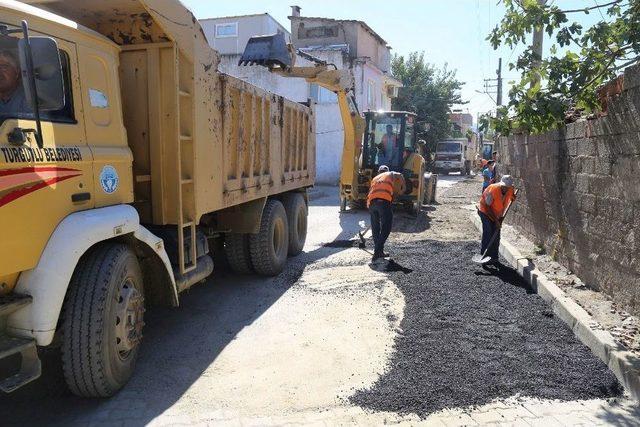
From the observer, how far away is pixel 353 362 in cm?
424

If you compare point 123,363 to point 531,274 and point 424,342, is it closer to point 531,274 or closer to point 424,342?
point 424,342

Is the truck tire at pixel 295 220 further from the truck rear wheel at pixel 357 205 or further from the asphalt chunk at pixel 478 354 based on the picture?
the truck rear wheel at pixel 357 205

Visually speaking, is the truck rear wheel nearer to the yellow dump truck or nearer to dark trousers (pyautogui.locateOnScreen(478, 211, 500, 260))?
dark trousers (pyautogui.locateOnScreen(478, 211, 500, 260))

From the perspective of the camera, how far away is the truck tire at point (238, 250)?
665 centimetres

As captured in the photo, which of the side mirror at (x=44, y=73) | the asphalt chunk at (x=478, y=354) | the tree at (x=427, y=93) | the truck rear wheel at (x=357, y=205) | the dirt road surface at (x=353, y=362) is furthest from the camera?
the tree at (x=427, y=93)

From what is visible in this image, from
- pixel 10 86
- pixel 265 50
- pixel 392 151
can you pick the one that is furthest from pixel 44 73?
pixel 392 151

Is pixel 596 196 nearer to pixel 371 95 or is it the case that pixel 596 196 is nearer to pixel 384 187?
pixel 384 187

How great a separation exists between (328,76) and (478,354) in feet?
23.6

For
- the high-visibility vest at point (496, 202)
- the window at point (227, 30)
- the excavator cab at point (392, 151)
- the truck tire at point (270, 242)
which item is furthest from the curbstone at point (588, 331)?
the window at point (227, 30)

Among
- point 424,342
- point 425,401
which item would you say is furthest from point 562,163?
point 425,401

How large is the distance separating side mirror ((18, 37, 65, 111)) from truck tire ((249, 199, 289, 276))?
3918 millimetres

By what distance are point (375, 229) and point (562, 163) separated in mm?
2914

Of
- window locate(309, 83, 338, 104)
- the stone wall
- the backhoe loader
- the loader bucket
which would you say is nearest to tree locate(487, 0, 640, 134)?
the stone wall

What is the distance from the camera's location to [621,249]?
5.05 m
